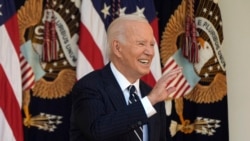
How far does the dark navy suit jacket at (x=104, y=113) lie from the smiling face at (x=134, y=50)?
57mm

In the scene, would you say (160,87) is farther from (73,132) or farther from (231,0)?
(231,0)

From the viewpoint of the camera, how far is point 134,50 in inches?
58.2

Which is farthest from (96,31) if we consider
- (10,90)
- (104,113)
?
(104,113)

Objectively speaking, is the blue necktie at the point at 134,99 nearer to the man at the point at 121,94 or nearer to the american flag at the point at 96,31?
the man at the point at 121,94

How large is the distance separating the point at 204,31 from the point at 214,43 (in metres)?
0.09

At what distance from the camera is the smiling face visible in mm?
1471

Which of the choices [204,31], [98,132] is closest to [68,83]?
[204,31]

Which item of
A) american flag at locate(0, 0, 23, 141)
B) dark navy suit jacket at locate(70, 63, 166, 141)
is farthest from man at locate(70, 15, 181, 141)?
american flag at locate(0, 0, 23, 141)

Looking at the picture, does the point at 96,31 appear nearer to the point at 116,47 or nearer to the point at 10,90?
the point at 10,90

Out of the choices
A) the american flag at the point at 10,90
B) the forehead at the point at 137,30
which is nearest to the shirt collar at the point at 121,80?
the forehead at the point at 137,30

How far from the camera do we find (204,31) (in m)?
3.00

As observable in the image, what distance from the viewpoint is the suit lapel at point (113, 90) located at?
4.78 feet

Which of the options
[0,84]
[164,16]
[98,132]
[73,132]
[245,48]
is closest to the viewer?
[98,132]

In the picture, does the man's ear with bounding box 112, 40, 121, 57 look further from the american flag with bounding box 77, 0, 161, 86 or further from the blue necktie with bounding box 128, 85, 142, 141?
the american flag with bounding box 77, 0, 161, 86
